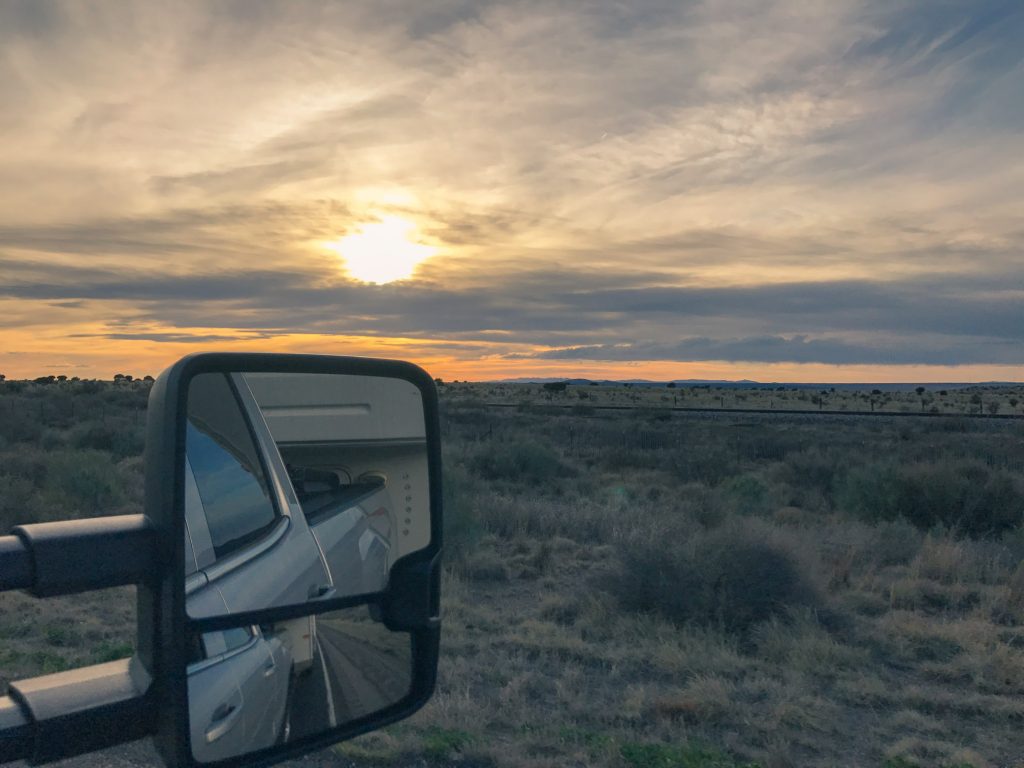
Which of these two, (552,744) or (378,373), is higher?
(378,373)

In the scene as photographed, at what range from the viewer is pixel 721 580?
10.8 metres

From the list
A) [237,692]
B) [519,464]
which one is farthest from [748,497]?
[237,692]

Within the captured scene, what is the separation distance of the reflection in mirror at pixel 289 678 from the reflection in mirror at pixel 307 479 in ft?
0.32

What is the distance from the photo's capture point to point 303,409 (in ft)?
8.16

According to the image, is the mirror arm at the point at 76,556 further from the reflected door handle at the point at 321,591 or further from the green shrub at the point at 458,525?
A: the green shrub at the point at 458,525

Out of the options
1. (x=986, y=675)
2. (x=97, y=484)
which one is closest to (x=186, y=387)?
(x=986, y=675)

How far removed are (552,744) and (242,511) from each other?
499 cm

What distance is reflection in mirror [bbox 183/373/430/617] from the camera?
2.10 metres

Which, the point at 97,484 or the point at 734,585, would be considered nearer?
the point at 734,585

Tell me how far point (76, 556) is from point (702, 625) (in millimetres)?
9596

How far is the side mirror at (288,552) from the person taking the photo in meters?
1.62

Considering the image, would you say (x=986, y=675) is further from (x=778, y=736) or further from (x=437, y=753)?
(x=437, y=753)

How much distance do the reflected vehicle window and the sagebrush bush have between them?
332 inches

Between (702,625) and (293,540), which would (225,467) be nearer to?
(293,540)
